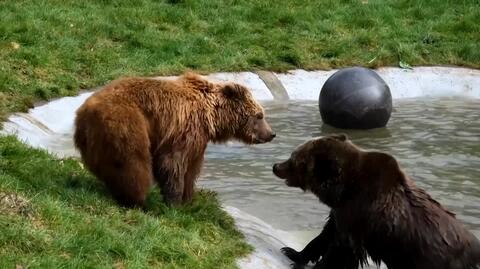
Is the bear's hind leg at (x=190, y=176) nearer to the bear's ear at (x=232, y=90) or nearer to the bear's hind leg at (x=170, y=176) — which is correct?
the bear's hind leg at (x=170, y=176)

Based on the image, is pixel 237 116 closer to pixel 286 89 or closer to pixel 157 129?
pixel 157 129

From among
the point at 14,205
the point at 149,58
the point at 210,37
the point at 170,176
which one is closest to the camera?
the point at 14,205

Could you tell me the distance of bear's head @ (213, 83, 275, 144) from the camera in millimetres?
7668

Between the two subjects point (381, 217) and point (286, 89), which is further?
point (286, 89)

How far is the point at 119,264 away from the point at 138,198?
1.39m

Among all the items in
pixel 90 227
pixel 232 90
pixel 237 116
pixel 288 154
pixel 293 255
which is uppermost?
pixel 232 90

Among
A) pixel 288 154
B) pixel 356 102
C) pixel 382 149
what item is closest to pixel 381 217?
pixel 288 154

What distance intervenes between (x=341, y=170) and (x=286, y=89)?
26.1 feet

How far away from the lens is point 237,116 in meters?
7.75

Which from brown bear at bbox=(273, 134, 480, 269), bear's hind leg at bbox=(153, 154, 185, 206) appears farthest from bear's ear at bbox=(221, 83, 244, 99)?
brown bear at bbox=(273, 134, 480, 269)

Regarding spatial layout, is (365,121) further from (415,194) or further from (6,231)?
(6,231)

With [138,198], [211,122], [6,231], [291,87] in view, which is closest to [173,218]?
[138,198]

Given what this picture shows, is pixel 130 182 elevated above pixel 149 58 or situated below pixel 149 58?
below

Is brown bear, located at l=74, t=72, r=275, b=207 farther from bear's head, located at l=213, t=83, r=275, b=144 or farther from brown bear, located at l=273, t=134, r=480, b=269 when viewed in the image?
brown bear, located at l=273, t=134, r=480, b=269
